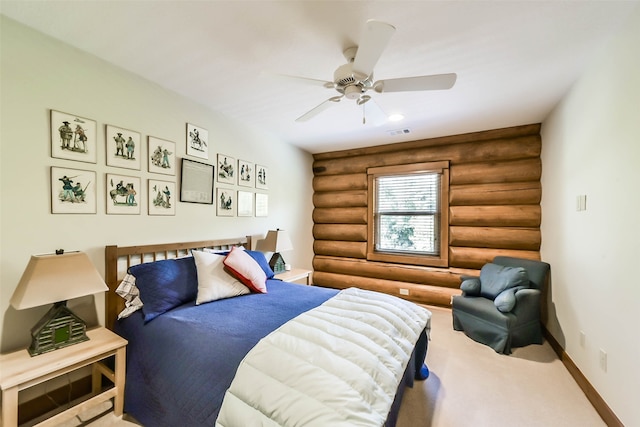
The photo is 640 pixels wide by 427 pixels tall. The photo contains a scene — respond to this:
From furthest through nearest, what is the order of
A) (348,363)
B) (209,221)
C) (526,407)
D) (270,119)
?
1. (270,119)
2. (209,221)
3. (526,407)
4. (348,363)

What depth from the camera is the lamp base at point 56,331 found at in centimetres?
166

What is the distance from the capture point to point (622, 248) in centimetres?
171

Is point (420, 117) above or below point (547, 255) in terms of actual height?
above

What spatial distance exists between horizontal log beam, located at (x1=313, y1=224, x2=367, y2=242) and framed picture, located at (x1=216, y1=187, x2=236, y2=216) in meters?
2.01

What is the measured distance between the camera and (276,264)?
12.2 feet

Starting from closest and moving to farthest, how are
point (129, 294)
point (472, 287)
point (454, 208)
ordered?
point (129, 294) → point (472, 287) → point (454, 208)

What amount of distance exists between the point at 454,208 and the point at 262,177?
287 centimetres

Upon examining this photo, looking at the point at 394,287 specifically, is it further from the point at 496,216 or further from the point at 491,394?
the point at 491,394

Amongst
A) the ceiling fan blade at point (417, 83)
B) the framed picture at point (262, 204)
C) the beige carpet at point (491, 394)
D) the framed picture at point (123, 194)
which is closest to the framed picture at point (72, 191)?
the framed picture at point (123, 194)

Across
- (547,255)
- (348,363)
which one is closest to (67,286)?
(348,363)

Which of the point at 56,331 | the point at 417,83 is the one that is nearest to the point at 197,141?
the point at 56,331

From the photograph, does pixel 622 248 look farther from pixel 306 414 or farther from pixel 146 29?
pixel 146 29

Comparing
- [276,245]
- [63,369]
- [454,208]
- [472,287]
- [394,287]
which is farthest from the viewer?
[394,287]

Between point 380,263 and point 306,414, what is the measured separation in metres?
3.53
